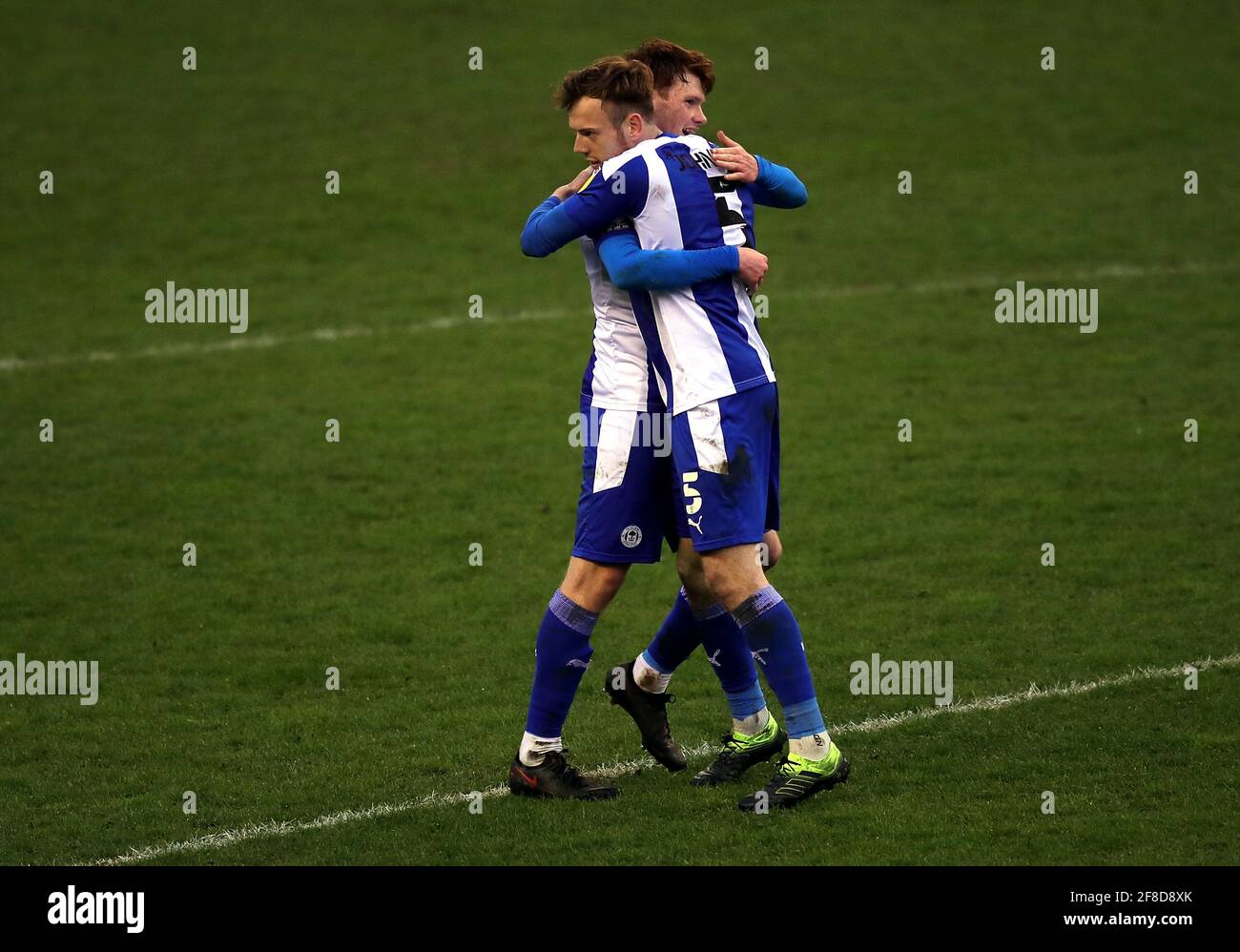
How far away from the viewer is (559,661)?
20.5 ft

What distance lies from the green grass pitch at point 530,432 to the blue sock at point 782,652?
0.37 metres

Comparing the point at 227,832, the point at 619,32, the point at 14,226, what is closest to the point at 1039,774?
the point at 227,832

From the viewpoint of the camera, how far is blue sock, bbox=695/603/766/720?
645 centimetres

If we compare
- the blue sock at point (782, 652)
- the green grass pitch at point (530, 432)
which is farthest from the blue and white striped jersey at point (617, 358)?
the green grass pitch at point (530, 432)

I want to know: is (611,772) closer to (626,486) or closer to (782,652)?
(782,652)

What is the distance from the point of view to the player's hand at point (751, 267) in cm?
598

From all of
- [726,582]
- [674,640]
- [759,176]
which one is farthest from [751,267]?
[674,640]

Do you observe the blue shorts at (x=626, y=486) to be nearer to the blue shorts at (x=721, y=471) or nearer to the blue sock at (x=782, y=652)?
the blue shorts at (x=721, y=471)

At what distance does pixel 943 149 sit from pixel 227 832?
18962 mm

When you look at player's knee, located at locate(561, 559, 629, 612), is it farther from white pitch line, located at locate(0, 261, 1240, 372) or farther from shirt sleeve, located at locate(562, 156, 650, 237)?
white pitch line, located at locate(0, 261, 1240, 372)

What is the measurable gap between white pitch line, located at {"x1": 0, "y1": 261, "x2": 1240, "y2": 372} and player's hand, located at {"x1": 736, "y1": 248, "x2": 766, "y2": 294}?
10659 mm

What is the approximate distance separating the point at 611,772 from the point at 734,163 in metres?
2.45

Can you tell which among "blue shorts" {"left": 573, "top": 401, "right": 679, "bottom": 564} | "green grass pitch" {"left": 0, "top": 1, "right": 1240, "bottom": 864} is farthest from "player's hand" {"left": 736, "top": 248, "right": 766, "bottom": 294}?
"green grass pitch" {"left": 0, "top": 1, "right": 1240, "bottom": 864}

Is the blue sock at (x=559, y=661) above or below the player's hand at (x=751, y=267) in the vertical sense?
below
